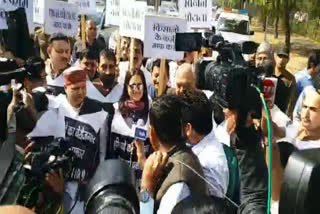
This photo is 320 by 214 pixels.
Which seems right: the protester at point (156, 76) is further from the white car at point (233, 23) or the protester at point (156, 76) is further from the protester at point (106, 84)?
the white car at point (233, 23)

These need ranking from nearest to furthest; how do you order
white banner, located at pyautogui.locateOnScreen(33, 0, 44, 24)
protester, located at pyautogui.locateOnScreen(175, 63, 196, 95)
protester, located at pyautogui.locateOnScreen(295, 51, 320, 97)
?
protester, located at pyautogui.locateOnScreen(175, 63, 196, 95)
protester, located at pyautogui.locateOnScreen(295, 51, 320, 97)
white banner, located at pyautogui.locateOnScreen(33, 0, 44, 24)

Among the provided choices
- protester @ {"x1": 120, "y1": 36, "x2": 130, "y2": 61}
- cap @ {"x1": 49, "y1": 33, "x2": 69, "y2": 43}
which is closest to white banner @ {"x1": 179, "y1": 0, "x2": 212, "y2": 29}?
protester @ {"x1": 120, "y1": 36, "x2": 130, "y2": 61}

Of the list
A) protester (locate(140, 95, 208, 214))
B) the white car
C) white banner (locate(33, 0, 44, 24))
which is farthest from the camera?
the white car

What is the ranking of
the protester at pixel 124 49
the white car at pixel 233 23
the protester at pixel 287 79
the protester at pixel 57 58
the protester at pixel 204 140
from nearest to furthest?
the protester at pixel 204 140, the protester at pixel 57 58, the protester at pixel 287 79, the protester at pixel 124 49, the white car at pixel 233 23

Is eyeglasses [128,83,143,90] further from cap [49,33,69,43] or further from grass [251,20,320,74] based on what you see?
grass [251,20,320,74]

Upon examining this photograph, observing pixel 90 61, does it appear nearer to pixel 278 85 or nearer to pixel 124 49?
pixel 124 49

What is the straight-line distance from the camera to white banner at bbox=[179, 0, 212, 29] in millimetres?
5992

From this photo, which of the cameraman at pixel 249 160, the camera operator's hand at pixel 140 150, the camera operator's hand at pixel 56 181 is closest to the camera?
the camera operator's hand at pixel 56 181

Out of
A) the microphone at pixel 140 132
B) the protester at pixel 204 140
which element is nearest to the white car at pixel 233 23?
the microphone at pixel 140 132

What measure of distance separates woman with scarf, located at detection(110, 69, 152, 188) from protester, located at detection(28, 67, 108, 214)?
0.10 meters

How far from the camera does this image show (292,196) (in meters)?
1.00

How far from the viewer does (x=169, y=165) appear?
7.27 ft

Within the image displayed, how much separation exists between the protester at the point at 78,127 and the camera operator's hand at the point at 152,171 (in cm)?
155

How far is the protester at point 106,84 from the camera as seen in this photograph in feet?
14.8
